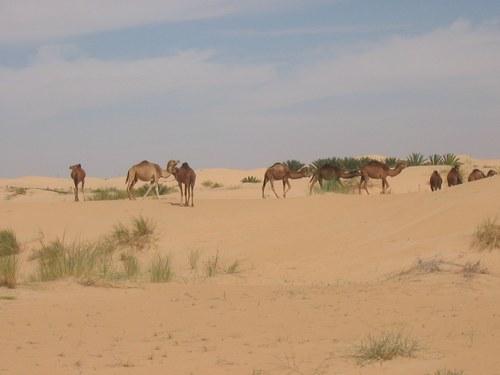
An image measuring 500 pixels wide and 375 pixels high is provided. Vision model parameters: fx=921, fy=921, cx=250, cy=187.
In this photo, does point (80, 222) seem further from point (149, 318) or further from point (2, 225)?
point (149, 318)

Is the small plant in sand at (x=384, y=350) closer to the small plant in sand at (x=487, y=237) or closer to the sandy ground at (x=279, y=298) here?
the sandy ground at (x=279, y=298)

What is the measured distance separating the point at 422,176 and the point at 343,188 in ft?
27.7

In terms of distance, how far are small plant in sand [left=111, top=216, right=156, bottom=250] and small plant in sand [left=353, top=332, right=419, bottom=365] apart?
13.6 m

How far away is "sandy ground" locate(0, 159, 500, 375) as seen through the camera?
807 centimetres

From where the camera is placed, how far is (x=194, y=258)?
18.8 metres

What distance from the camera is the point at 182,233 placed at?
2220cm

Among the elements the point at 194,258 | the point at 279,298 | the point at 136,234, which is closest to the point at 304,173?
the point at 136,234

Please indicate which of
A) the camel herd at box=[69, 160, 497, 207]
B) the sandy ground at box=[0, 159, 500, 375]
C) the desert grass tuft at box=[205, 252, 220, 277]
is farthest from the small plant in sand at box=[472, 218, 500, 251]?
the camel herd at box=[69, 160, 497, 207]

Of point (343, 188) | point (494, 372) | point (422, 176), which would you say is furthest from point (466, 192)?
point (422, 176)

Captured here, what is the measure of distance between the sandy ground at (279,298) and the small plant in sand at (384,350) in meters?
0.10

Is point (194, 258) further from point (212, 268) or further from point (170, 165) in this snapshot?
point (170, 165)

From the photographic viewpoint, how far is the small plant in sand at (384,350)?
7762mm

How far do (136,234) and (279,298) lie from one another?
10214 mm

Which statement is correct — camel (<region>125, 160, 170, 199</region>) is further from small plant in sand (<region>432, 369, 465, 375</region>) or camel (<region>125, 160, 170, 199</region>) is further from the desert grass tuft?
small plant in sand (<region>432, 369, 465, 375</region>)
